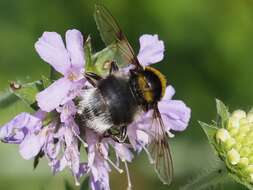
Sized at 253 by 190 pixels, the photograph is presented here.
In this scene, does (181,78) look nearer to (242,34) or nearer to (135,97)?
(242,34)

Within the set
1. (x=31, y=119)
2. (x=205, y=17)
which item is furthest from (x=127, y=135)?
(x=205, y=17)

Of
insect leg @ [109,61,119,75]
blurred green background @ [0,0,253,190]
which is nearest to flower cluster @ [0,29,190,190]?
insect leg @ [109,61,119,75]

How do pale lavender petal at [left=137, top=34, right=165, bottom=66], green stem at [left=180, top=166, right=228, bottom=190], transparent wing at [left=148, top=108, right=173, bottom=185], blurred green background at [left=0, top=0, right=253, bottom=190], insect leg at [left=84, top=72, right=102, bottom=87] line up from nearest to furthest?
transparent wing at [left=148, top=108, right=173, bottom=185]
insect leg at [left=84, top=72, right=102, bottom=87]
pale lavender petal at [left=137, top=34, right=165, bottom=66]
green stem at [left=180, top=166, right=228, bottom=190]
blurred green background at [left=0, top=0, right=253, bottom=190]

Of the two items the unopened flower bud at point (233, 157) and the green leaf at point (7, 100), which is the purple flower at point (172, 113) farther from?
the green leaf at point (7, 100)

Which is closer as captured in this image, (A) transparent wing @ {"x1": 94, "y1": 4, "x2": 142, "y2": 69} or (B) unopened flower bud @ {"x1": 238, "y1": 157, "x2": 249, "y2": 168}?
(A) transparent wing @ {"x1": 94, "y1": 4, "x2": 142, "y2": 69}

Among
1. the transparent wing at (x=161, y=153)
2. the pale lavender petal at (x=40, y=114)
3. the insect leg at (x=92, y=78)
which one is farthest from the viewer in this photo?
the pale lavender petal at (x=40, y=114)

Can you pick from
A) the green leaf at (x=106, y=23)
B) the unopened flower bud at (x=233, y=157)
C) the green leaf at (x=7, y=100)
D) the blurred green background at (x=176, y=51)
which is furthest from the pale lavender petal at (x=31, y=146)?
the blurred green background at (x=176, y=51)

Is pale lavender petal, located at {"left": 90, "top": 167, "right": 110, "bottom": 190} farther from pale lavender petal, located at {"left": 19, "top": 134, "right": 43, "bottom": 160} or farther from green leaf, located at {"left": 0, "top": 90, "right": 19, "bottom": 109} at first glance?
green leaf, located at {"left": 0, "top": 90, "right": 19, "bottom": 109}
